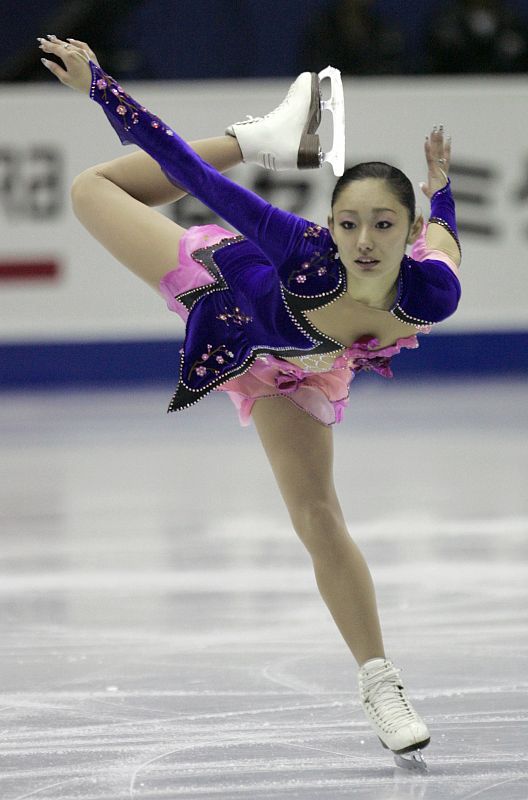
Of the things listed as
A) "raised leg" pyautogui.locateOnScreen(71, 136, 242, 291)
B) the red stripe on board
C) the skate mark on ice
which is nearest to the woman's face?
"raised leg" pyautogui.locateOnScreen(71, 136, 242, 291)

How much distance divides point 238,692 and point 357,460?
9.30 feet

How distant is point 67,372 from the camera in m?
8.22

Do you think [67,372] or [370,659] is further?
[67,372]

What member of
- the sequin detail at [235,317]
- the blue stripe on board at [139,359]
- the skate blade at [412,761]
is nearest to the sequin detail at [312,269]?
the sequin detail at [235,317]

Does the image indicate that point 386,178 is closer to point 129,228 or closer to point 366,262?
point 366,262

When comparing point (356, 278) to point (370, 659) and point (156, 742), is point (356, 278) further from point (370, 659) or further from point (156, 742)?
point (156, 742)

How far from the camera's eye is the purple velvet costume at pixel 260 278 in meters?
2.43

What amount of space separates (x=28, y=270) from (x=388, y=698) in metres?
5.81

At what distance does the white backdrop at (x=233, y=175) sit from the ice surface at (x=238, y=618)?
5.67 feet

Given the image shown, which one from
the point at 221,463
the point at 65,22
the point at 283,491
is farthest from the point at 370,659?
the point at 65,22

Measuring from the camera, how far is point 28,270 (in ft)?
26.0

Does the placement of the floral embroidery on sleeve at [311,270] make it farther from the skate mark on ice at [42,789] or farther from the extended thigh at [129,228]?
the skate mark on ice at [42,789]

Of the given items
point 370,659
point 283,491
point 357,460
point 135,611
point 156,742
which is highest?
point 283,491

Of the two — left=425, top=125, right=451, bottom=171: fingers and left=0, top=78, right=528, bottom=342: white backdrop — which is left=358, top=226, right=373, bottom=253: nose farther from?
left=0, top=78, right=528, bottom=342: white backdrop
